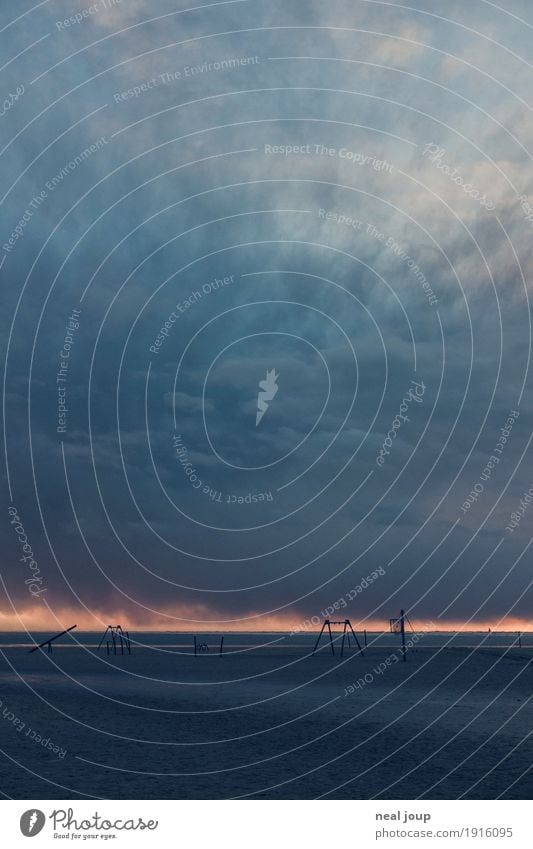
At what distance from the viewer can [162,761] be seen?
26.2 meters

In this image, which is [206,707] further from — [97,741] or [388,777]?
[388,777]

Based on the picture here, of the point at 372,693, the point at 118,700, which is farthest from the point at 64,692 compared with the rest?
the point at 372,693

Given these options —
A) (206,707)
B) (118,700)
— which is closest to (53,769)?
(206,707)

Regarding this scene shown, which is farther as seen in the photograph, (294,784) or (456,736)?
(456,736)

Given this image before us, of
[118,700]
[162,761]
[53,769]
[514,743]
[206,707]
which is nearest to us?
[53,769]

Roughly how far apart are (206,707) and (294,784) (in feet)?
62.0

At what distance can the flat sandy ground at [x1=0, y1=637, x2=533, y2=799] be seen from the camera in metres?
22.7

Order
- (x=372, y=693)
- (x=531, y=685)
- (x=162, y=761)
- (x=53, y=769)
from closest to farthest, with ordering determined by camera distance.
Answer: (x=53, y=769) < (x=162, y=761) < (x=372, y=693) < (x=531, y=685)

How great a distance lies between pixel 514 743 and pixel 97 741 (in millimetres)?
14036

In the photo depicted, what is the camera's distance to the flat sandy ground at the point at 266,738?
2269cm

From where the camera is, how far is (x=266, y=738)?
30.8m

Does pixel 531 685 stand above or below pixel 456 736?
above

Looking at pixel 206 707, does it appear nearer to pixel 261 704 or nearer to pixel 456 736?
pixel 261 704
